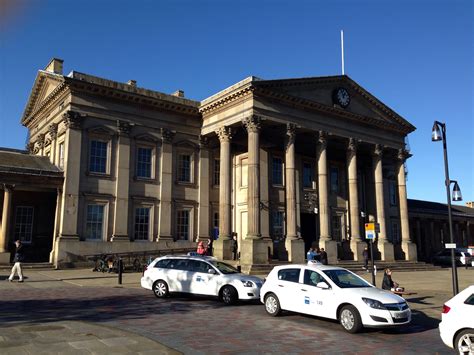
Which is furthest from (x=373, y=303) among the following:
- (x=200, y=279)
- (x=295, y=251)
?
(x=295, y=251)

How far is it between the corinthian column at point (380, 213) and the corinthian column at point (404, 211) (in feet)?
6.99

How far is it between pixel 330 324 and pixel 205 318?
3.27 meters

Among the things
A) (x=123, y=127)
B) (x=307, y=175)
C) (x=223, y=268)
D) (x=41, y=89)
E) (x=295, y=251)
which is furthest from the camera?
(x=307, y=175)

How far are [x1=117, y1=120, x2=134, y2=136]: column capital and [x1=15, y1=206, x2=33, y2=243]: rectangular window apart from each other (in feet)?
26.8

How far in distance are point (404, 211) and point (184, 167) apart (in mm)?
18746

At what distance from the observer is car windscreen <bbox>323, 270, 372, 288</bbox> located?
11.4m

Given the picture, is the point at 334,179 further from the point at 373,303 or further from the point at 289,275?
the point at 373,303

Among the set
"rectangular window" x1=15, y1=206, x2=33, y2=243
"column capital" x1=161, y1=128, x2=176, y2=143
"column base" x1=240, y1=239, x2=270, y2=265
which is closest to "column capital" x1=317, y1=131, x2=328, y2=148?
"column base" x1=240, y1=239, x2=270, y2=265

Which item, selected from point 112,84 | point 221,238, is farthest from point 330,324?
point 112,84

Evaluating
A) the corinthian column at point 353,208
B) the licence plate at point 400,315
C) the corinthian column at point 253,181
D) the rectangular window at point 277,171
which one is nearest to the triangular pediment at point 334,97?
the corinthian column at point 253,181

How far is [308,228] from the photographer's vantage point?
36281mm

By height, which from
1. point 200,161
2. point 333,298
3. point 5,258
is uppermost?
point 200,161

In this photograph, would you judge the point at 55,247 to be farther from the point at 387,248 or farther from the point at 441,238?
the point at 441,238

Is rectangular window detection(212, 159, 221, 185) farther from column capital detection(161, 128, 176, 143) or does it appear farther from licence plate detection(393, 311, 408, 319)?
licence plate detection(393, 311, 408, 319)
